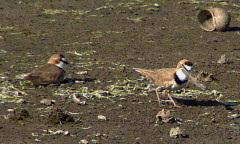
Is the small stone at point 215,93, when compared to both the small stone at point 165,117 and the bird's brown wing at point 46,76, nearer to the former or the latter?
the small stone at point 165,117

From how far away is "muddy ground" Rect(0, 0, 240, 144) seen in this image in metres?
10.4

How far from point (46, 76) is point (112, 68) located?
1557 mm

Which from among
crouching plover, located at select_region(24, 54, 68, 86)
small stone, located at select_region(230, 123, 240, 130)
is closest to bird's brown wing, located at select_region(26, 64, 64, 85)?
crouching plover, located at select_region(24, 54, 68, 86)

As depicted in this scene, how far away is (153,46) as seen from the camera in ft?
50.1

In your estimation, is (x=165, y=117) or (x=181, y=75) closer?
(x=165, y=117)

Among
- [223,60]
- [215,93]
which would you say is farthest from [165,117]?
[223,60]

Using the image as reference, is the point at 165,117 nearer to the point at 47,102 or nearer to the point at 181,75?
the point at 181,75

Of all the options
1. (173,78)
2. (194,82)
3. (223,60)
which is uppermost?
(173,78)

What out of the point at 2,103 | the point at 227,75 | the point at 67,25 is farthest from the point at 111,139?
the point at 67,25

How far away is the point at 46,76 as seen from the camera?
1241cm

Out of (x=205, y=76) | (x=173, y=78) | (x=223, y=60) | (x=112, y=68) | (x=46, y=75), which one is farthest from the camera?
(x=223, y=60)

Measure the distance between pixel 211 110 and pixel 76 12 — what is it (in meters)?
7.00

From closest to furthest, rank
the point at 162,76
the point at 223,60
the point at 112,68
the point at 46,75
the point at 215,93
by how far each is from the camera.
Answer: the point at 162,76
the point at 215,93
the point at 46,75
the point at 112,68
the point at 223,60

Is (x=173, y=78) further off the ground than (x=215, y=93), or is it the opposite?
(x=173, y=78)
